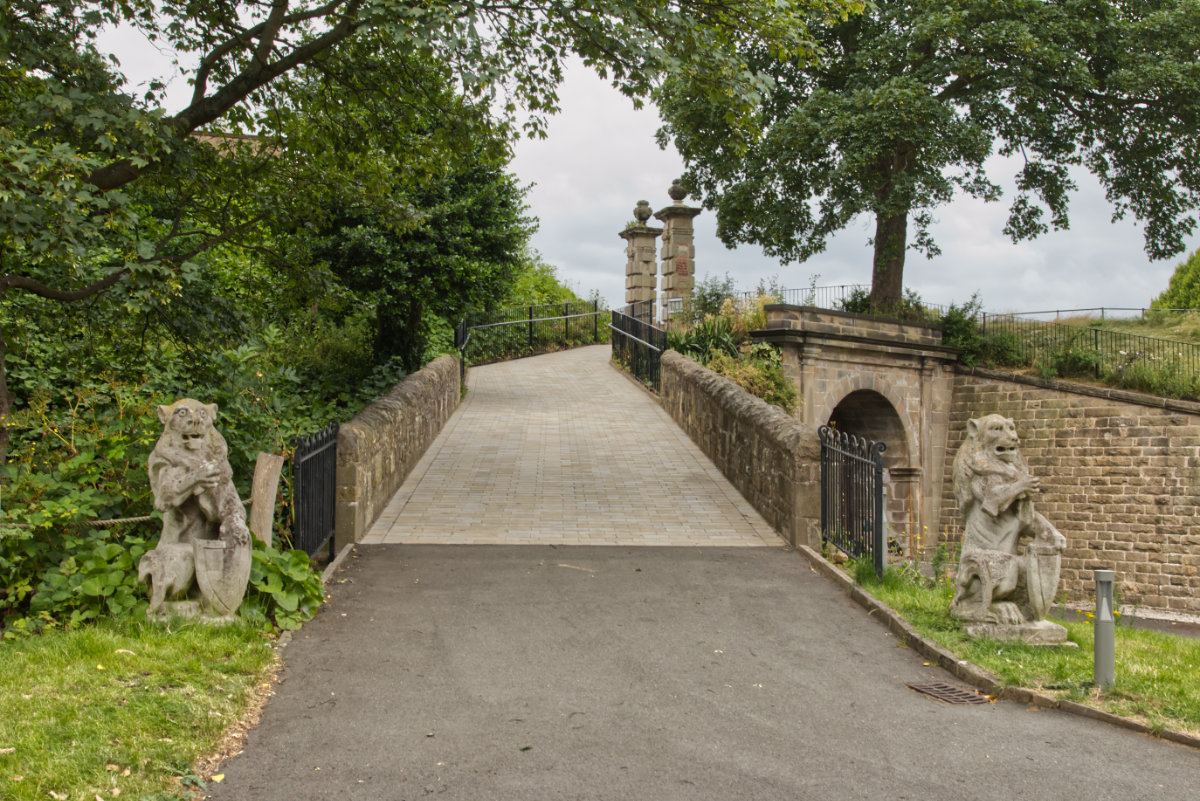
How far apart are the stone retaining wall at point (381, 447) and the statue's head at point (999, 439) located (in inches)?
215

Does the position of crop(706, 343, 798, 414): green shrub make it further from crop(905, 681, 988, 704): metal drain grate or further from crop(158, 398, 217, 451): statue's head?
crop(158, 398, 217, 451): statue's head

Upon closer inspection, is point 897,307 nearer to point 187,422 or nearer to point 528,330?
point 528,330

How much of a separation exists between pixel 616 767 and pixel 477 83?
257 inches

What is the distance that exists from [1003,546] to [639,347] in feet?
52.5

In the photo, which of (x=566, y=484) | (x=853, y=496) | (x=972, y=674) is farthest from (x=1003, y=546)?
(x=566, y=484)

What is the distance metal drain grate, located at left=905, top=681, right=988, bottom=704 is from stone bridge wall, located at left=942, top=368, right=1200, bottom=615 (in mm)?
15274

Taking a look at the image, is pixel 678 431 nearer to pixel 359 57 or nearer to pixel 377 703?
pixel 359 57

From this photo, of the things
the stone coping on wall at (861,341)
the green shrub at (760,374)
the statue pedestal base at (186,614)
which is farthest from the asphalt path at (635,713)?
the stone coping on wall at (861,341)

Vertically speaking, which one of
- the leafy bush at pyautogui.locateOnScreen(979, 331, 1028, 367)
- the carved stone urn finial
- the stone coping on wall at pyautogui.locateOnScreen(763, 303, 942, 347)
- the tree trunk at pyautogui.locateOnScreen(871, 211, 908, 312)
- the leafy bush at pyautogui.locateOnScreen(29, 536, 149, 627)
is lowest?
the leafy bush at pyautogui.locateOnScreen(29, 536, 149, 627)

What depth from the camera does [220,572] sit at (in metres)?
6.24

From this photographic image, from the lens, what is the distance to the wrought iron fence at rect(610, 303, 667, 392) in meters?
20.3

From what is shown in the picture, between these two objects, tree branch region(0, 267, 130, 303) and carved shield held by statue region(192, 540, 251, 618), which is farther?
tree branch region(0, 267, 130, 303)

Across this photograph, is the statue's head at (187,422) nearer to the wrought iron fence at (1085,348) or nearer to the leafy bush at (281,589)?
the leafy bush at (281,589)

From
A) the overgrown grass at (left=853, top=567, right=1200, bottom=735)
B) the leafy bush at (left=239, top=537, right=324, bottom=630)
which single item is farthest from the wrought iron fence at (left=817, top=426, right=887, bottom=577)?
the leafy bush at (left=239, top=537, right=324, bottom=630)
